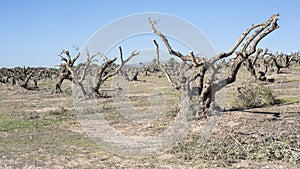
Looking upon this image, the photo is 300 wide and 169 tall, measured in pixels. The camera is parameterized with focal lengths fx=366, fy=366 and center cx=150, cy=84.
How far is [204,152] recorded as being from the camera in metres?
→ 8.50

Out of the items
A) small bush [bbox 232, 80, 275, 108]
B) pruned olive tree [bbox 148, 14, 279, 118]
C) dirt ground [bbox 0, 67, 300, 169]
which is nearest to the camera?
dirt ground [bbox 0, 67, 300, 169]

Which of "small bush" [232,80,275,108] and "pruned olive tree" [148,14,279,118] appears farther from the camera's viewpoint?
"small bush" [232,80,275,108]

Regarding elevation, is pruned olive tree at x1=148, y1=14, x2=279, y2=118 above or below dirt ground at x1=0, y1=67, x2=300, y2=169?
above

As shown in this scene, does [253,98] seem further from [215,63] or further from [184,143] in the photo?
[184,143]

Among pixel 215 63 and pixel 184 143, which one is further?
pixel 215 63

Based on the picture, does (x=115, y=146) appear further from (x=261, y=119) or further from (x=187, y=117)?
(x=261, y=119)

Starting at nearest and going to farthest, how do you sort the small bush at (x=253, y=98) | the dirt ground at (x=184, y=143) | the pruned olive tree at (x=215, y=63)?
the dirt ground at (x=184, y=143), the pruned olive tree at (x=215, y=63), the small bush at (x=253, y=98)

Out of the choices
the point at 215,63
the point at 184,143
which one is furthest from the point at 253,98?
the point at 184,143

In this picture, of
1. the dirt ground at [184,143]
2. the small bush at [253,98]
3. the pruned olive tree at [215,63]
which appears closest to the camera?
the dirt ground at [184,143]

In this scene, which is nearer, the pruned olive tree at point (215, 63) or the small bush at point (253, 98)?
the pruned olive tree at point (215, 63)

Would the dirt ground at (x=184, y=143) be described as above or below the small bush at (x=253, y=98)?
below

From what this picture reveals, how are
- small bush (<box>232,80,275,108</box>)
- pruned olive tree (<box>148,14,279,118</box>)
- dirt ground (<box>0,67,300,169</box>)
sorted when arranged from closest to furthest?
1. dirt ground (<box>0,67,300,169</box>)
2. pruned olive tree (<box>148,14,279,118</box>)
3. small bush (<box>232,80,275,108</box>)

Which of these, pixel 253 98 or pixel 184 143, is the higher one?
pixel 253 98

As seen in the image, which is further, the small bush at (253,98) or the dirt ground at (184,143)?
the small bush at (253,98)
